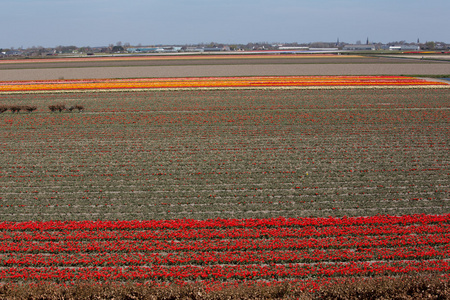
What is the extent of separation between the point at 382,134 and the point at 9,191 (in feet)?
97.6

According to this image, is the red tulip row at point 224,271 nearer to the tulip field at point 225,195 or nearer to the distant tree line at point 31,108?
the tulip field at point 225,195

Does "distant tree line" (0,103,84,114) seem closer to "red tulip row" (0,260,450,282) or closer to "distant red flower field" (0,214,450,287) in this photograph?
"distant red flower field" (0,214,450,287)

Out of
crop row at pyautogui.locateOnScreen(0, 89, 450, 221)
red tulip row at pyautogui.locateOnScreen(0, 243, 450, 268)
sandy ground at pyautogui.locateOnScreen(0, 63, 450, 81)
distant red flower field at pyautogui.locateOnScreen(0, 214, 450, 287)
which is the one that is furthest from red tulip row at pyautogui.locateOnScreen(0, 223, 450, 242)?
sandy ground at pyautogui.locateOnScreen(0, 63, 450, 81)

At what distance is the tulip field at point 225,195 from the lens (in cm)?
1530

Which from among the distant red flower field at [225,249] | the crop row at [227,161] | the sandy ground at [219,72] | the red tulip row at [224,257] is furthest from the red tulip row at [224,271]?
the sandy ground at [219,72]

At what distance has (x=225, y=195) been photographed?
843 inches

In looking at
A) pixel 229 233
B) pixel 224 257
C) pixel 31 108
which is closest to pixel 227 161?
pixel 229 233

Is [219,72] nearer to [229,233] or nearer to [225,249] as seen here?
[229,233]

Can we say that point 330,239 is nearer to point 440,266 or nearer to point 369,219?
point 369,219

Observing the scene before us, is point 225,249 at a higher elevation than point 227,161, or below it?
below

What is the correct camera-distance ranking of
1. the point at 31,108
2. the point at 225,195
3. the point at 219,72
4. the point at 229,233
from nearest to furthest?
the point at 229,233 → the point at 225,195 → the point at 31,108 → the point at 219,72

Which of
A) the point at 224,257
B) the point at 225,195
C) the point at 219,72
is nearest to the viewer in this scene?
the point at 224,257

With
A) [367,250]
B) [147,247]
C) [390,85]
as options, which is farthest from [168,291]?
[390,85]

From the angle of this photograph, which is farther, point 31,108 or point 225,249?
point 31,108
